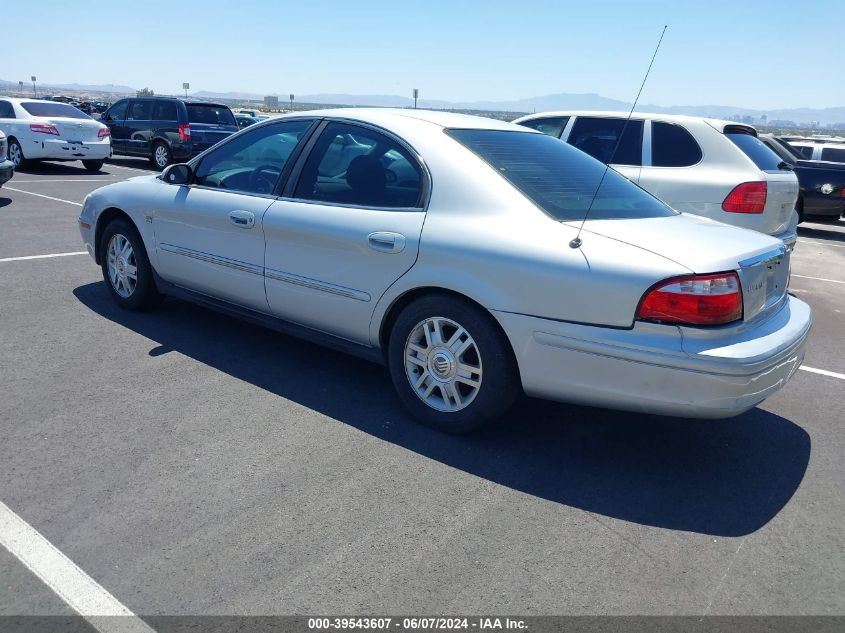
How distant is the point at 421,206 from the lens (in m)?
4.00

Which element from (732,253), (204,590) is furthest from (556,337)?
(204,590)

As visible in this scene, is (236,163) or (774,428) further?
(236,163)

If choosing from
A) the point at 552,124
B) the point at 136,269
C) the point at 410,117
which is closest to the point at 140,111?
the point at 552,124

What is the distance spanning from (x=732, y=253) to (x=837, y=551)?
1.34 meters

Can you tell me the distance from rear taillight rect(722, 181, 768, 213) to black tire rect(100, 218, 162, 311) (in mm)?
4987

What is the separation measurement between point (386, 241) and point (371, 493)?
136 centimetres

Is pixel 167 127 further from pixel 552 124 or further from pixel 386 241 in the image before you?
pixel 386 241

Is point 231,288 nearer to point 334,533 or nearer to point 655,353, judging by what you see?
point 334,533

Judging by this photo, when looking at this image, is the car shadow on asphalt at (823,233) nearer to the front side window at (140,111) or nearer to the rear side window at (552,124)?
the rear side window at (552,124)

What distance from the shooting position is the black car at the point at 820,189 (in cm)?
1351

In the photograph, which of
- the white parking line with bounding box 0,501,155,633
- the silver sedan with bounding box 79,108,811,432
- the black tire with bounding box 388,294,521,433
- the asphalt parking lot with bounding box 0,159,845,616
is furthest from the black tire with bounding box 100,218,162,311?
the white parking line with bounding box 0,501,155,633

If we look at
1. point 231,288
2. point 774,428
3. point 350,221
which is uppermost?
point 350,221

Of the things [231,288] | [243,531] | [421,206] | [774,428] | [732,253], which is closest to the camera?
[243,531]

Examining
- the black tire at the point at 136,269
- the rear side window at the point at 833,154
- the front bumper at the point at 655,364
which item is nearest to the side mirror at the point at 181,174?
the black tire at the point at 136,269
